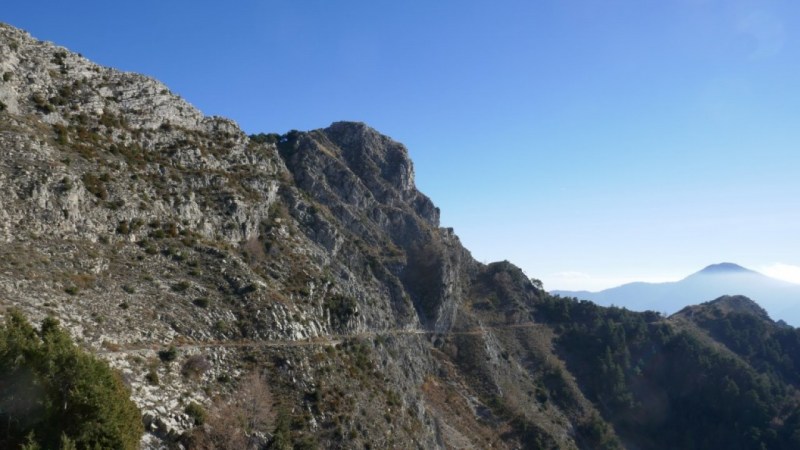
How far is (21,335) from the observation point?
99.8 feet

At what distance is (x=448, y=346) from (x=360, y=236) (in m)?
34.0

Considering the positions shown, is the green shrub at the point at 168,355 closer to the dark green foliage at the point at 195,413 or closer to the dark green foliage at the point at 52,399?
the dark green foliage at the point at 195,413

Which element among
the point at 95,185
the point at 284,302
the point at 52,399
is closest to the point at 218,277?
the point at 284,302

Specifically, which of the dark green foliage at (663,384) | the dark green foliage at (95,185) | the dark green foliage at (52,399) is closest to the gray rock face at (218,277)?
the dark green foliage at (95,185)

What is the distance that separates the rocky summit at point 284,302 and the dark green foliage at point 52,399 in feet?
28.4

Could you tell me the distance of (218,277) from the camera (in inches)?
2420

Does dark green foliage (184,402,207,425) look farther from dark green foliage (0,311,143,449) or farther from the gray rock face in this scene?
dark green foliage (0,311,143,449)

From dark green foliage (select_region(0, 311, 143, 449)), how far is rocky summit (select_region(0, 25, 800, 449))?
8.66 metres

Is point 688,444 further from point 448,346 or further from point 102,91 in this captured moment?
point 102,91

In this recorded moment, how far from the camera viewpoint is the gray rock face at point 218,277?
152 ft

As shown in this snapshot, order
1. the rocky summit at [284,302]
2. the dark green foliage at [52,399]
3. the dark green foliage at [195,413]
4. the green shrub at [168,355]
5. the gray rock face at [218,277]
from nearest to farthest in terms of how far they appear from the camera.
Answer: the dark green foliage at [52,399] < the dark green foliage at [195,413] < the green shrub at [168,355] < the gray rock face at [218,277] < the rocky summit at [284,302]

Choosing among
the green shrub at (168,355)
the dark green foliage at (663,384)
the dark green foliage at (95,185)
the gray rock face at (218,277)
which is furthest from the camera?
the dark green foliage at (663,384)

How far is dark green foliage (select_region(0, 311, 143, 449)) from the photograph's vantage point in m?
28.5

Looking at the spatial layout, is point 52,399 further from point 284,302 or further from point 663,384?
point 663,384
